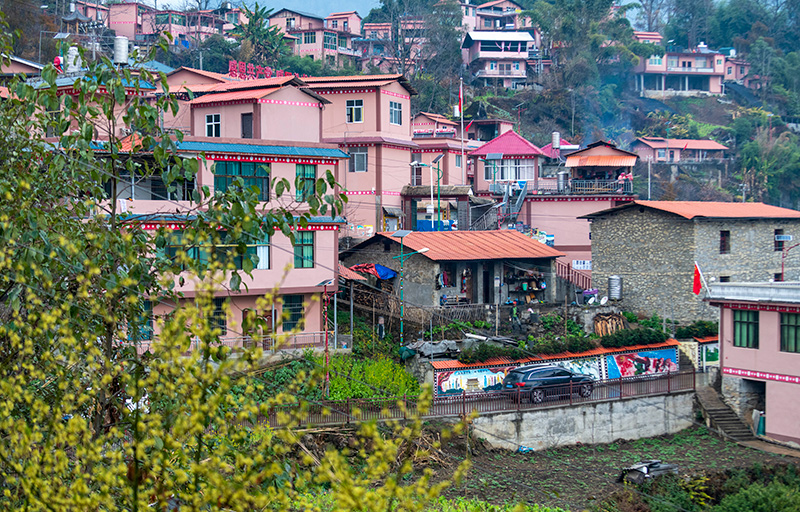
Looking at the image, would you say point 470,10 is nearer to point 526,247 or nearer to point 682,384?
point 526,247

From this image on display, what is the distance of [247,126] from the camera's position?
3616cm

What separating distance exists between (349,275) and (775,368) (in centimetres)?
1830

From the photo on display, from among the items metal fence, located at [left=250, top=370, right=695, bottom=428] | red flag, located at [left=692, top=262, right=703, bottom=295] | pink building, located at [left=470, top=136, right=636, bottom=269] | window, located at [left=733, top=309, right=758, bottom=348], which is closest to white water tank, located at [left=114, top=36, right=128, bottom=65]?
metal fence, located at [left=250, top=370, right=695, bottom=428]

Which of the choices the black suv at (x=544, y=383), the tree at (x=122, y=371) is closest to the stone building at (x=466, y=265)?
the black suv at (x=544, y=383)

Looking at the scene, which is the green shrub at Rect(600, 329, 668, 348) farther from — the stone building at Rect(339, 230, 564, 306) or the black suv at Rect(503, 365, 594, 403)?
the stone building at Rect(339, 230, 564, 306)

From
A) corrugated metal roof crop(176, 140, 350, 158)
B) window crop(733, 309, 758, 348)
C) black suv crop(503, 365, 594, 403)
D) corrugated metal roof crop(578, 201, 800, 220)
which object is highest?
corrugated metal roof crop(176, 140, 350, 158)

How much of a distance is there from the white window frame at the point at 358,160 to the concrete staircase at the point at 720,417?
→ 22621mm

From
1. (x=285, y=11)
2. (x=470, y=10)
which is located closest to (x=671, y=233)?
(x=285, y=11)

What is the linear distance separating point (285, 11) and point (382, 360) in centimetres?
Result: 7157

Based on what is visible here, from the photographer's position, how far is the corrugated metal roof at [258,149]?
3180 cm

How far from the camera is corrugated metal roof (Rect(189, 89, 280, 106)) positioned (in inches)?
1394

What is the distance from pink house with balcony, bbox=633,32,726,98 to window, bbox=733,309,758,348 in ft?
268

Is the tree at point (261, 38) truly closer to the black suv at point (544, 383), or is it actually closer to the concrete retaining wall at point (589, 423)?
the black suv at point (544, 383)

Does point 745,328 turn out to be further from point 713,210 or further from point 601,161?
point 601,161
